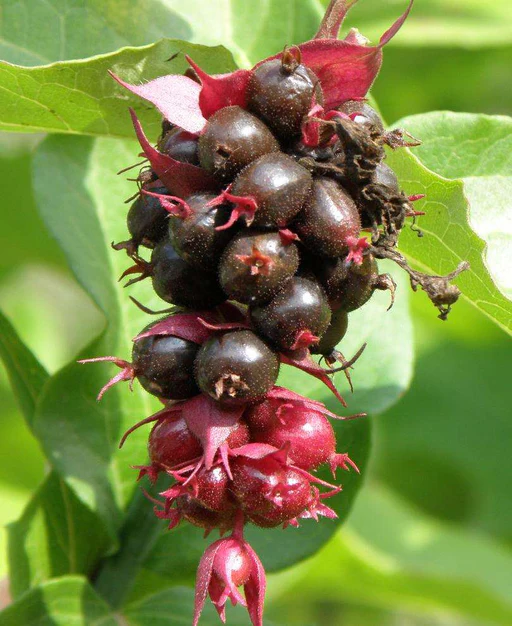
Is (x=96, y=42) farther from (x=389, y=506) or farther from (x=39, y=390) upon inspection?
(x=389, y=506)

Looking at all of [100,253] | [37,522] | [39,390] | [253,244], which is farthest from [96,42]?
[37,522]

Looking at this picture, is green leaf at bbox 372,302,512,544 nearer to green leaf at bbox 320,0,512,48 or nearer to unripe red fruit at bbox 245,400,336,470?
green leaf at bbox 320,0,512,48

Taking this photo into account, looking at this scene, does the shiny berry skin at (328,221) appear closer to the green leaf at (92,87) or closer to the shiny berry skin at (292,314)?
the shiny berry skin at (292,314)

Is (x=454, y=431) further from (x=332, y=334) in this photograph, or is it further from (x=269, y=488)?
(x=269, y=488)

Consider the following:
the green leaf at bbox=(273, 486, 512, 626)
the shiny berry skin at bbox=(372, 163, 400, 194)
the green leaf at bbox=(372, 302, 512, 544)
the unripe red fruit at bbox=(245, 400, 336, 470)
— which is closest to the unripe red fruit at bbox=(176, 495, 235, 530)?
the unripe red fruit at bbox=(245, 400, 336, 470)

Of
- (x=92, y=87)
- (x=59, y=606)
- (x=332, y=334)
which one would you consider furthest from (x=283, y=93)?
(x=59, y=606)

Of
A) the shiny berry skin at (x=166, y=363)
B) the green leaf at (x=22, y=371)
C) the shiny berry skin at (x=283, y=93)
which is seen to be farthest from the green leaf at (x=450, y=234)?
the green leaf at (x=22, y=371)
